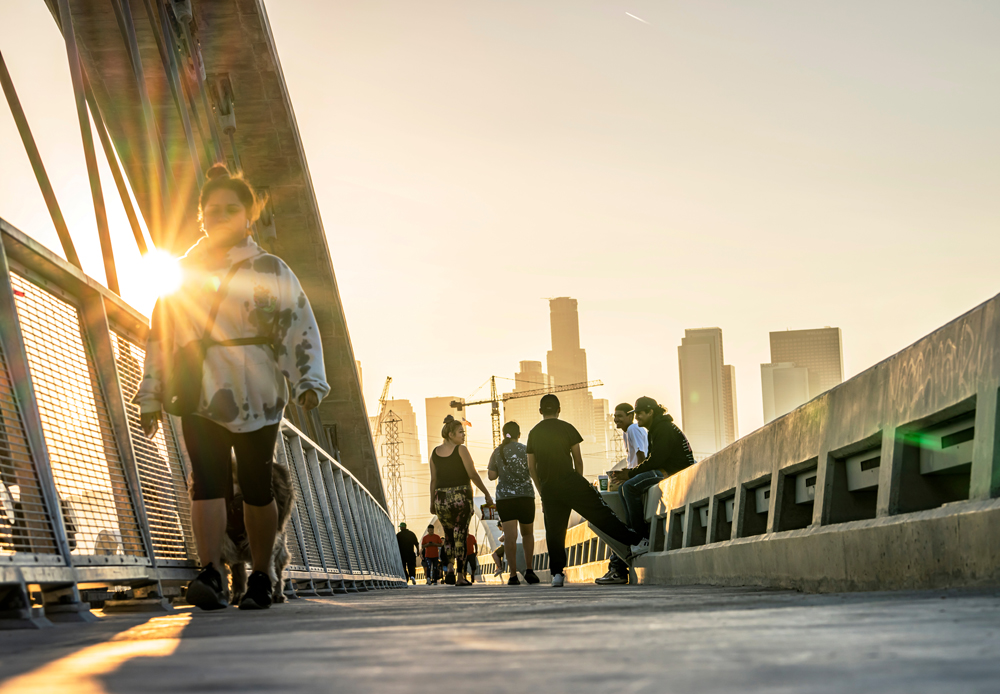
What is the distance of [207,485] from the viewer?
505cm

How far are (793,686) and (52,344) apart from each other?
422 cm

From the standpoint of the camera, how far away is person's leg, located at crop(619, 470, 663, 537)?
36.9 feet

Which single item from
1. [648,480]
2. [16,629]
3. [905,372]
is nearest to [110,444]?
[16,629]

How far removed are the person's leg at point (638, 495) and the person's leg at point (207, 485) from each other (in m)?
6.66

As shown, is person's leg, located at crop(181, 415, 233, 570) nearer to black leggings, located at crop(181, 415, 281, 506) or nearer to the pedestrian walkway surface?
black leggings, located at crop(181, 415, 281, 506)

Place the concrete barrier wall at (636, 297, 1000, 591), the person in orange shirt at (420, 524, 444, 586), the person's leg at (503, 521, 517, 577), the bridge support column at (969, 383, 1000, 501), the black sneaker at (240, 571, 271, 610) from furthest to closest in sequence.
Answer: the person in orange shirt at (420, 524, 444, 586) → the person's leg at (503, 521, 517, 577) → the black sneaker at (240, 571, 271, 610) → the concrete barrier wall at (636, 297, 1000, 591) → the bridge support column at (969, 383, 1000, 501)

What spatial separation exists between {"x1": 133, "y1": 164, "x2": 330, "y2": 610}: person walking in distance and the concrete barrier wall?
2226 mm

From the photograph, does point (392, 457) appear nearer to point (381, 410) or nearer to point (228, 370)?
point (381, 410)

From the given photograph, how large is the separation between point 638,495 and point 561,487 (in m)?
1.21

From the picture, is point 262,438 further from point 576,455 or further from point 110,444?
point 576,455

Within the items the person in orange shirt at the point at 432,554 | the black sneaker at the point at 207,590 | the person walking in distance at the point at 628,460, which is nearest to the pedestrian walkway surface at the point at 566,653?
the black sneaker at the point at 207,590

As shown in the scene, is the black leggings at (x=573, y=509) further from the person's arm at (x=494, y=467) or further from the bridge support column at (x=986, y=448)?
the bridge support column at (x=986, y=448)

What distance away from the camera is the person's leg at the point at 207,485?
503 centimetres

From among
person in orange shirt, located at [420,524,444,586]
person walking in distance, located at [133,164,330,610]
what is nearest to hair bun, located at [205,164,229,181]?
A: person walking in distance, located at [133,164,330,610]
